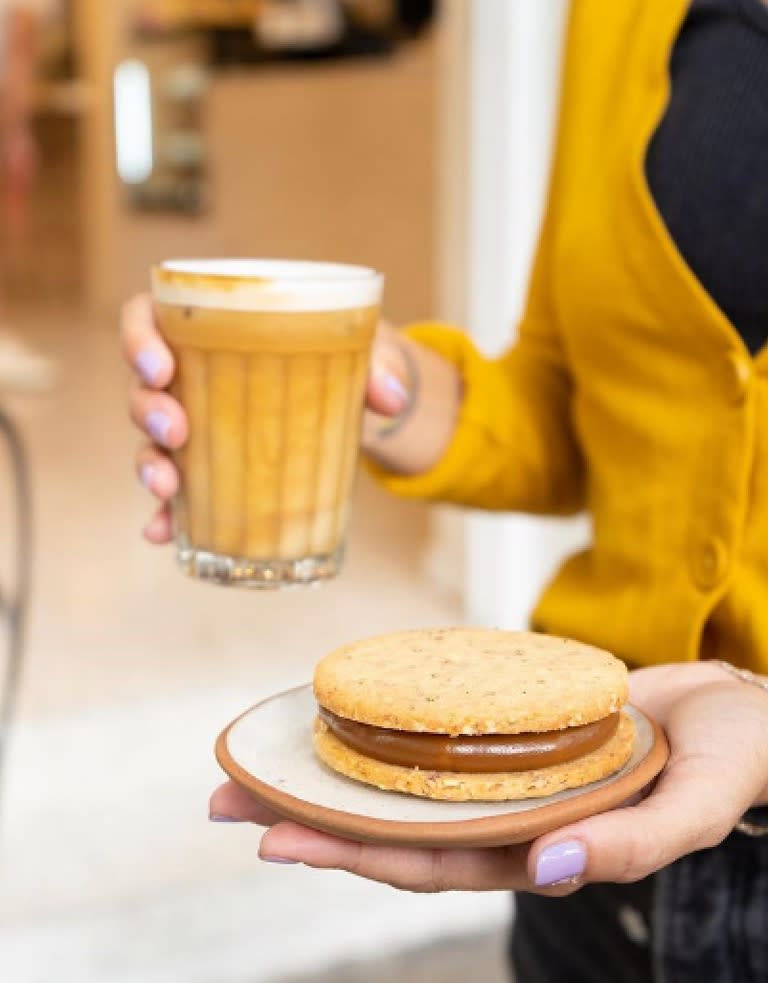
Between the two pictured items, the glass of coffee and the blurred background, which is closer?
the glass of coffee

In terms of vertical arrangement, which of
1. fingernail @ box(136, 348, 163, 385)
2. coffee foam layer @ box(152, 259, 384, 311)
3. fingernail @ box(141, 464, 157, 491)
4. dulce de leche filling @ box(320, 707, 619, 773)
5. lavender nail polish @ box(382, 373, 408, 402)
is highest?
coffee foam layer @ box(152, 259, 384, 311)

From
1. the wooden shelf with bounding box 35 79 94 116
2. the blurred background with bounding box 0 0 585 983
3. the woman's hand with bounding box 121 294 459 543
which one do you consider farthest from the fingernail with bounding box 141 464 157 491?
the wooden shelf with bounding box 35 79 94 116

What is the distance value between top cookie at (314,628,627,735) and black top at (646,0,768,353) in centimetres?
27

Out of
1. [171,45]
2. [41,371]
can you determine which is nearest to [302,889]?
[41,371]

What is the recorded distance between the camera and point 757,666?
2.67 feet

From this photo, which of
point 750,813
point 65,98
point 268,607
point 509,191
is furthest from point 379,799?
point 65,98

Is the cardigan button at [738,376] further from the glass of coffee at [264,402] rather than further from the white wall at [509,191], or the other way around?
the white wall at [509,191]

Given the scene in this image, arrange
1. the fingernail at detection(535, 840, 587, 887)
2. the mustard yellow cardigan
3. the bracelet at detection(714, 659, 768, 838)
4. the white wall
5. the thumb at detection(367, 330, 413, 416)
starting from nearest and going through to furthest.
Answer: the fingernail at detection(535, 840, 587, 887) < the bracelet at detection(714, 659, 768, 838) < the mustard yellow cardigan < the thumb at detection(367, 330, 413, 416) < the white wall

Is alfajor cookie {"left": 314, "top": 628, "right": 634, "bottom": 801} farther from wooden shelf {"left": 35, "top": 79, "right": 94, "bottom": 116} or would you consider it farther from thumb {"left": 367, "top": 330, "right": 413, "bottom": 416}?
wooden shelf {"left": 35, "top": 79, "right": 94, "bottom": 116}

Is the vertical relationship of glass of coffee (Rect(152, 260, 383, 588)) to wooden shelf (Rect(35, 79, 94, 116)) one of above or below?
above

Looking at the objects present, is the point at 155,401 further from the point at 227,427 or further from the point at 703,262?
the point at 703,262

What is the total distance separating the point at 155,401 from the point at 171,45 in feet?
24.3

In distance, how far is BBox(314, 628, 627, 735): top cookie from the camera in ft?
2.02

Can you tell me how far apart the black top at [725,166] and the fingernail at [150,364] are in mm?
331
